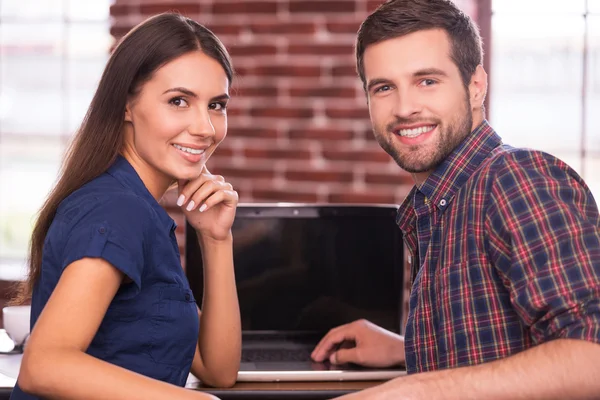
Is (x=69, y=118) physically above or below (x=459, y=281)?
above

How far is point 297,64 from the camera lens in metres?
2.68

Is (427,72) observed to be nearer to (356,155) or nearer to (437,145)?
(437,145)

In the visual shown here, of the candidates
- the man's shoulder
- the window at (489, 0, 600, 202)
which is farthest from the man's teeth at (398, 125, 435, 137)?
the window at (489, 0, 600, 202)

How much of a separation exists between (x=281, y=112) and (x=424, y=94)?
1.26 m

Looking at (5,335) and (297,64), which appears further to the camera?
(297,64)

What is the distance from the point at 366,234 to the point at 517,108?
39.2 inches

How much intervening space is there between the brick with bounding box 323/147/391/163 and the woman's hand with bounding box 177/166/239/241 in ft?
3.39

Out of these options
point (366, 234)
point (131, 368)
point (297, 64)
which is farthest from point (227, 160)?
point (131, 368)

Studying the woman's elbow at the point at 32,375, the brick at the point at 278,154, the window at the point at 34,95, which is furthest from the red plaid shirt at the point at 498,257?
the window at the point at 34,95

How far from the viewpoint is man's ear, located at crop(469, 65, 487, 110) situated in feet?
5.07

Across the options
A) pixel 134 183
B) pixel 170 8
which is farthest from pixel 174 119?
pixel 170 8

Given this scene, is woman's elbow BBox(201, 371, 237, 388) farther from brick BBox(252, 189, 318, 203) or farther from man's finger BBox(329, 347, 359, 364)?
brick BBox(252, 189, 318, 203)

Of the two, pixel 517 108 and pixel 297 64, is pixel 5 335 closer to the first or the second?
pixel 297 64

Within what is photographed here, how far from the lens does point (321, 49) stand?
266 centimetres
